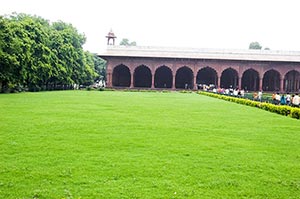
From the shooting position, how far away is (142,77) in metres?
47.0

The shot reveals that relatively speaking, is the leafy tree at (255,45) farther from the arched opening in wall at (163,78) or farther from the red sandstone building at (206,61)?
the arched opening in wall at (163,78)

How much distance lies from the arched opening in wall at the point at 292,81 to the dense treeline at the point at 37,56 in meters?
24.4

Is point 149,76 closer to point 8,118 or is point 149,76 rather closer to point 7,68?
point 7,68

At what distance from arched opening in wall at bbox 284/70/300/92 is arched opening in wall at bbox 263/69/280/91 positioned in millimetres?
1101

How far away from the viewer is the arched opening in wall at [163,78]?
46969mm

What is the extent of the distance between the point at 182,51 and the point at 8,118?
3286cm

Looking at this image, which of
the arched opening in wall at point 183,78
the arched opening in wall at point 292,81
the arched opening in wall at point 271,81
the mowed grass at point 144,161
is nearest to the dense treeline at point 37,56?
the arched opening in wall at point 183,78

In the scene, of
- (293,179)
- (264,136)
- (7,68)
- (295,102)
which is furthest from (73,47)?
(293,179)

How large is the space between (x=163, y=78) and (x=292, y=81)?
621 inches

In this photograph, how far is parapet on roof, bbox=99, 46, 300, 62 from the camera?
4047cm

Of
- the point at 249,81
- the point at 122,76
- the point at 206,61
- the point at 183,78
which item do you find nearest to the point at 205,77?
the point at 183,78

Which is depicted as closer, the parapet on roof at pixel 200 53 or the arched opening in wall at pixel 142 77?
the parapet on roof at pixel 200 53

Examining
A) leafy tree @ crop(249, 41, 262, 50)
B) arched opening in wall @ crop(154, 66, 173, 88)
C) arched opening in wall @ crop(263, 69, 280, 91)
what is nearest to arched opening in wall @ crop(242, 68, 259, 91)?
arched opening in wall @ crop(263, 69, 280, 91)

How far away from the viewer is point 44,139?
754 centimetres
